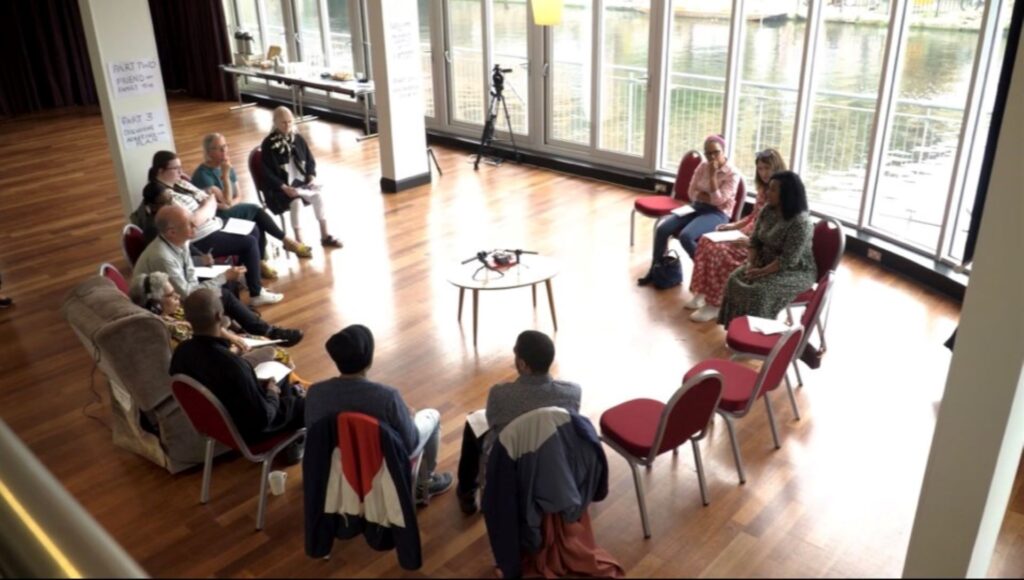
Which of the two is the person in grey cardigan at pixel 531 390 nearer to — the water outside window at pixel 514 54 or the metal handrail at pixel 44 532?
the metal handrail at pixel 44 532

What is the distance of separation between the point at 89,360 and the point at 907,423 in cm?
516

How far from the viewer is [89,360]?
18.5 ft

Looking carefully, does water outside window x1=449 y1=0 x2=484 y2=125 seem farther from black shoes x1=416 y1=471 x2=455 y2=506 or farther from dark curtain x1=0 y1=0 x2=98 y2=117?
black shoes x1=416 y1=471 x2=455 y2=506

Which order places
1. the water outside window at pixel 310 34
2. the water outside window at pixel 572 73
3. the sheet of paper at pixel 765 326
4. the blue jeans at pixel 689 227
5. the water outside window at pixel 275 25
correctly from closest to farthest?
the sheet of paper at pixel 765 326
the blue jeans at pixel 689 227
the water outside window at pixel 572 73
the water outside window at pixel 310 34
the water outside window at pixel 275 25

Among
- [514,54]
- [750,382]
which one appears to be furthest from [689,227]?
[514,54]

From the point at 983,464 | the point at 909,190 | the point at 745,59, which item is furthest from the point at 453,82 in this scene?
Result: the point at 983,464

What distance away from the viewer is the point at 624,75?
9.05m

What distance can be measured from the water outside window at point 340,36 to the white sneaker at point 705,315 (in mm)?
7794

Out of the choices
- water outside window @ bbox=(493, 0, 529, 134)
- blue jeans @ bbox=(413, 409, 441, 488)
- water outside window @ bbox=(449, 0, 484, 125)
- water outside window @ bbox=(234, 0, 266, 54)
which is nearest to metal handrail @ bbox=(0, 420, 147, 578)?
blue jeans @ bbox=(413, 409, 441, 488)

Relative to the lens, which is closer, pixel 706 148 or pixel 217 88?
pixel 706 148

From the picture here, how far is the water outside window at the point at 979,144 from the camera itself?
590cm

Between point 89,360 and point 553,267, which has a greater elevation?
point 553,267

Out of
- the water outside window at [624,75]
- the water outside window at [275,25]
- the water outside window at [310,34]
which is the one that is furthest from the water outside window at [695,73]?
the water outside window at [275,25]

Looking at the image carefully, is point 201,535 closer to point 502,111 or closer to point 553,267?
point 553,267
